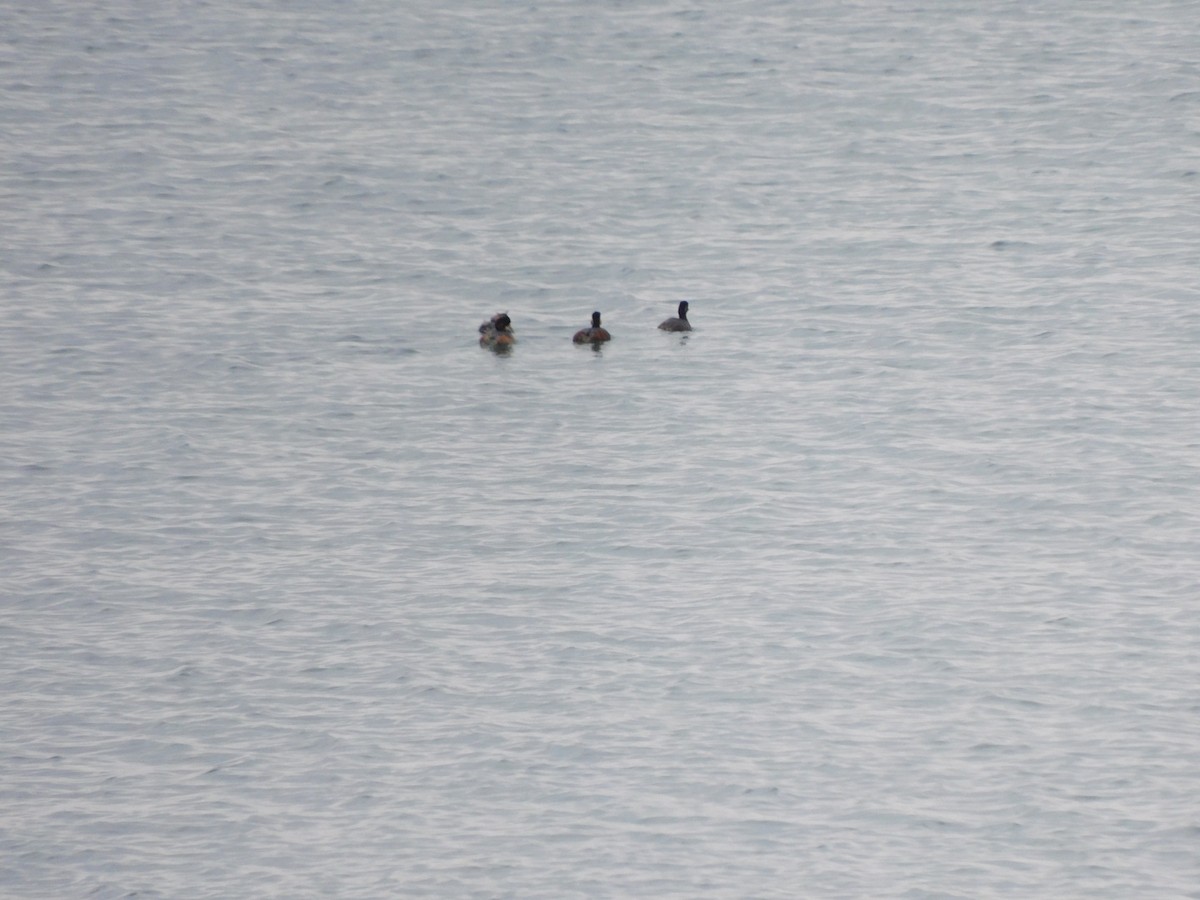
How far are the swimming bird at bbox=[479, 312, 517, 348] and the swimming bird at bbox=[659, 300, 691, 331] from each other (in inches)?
93.6

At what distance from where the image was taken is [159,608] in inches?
824

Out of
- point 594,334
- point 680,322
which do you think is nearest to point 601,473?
point 594,334

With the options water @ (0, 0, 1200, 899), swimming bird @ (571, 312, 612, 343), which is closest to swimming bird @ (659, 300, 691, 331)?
water @ (0, 0, 1200, 899)

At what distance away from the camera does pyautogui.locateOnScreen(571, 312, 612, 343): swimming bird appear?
29.0m

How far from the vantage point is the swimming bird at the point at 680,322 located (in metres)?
29.7

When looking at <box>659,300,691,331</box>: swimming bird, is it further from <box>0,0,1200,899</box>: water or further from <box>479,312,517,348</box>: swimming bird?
<box>479,312,517,348</box>: swimming bird

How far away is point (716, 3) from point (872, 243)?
1817 centimetres

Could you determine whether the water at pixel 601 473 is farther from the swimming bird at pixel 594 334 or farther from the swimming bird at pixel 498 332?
the swimming bird at pixel 498 332

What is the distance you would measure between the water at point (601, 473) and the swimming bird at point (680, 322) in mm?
592

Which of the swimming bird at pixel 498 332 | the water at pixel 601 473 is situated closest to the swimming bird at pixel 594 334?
the water at pixel 601 473

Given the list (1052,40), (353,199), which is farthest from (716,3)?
(353,199)

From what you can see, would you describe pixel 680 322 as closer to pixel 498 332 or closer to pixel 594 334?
pixel 594 334

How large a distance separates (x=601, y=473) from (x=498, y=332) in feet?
15.4

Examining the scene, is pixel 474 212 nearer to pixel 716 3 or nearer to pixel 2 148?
pixel 2 148
